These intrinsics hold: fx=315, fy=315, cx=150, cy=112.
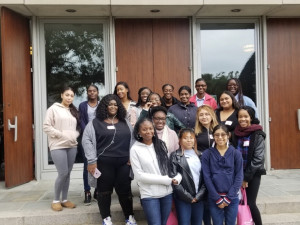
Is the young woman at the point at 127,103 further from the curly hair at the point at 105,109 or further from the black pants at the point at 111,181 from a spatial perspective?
the black pants at the point at 111,181

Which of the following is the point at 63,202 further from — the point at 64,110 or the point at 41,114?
the point at 41,114

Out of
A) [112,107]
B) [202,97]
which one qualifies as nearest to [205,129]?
[112,107]

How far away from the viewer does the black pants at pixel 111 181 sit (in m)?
3.74

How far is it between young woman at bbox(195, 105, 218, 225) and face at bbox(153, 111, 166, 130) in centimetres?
43

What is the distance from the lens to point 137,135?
11.6 ft

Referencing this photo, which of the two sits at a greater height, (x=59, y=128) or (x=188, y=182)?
(x=59, y=128)

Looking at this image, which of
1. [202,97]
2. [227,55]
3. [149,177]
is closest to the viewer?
[149,177]

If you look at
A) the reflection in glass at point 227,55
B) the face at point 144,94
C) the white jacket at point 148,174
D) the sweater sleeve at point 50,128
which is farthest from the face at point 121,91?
the reflection in glass at point 227,55

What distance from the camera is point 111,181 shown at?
12.4 feet

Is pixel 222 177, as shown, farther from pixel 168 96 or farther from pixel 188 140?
pixel 168 96

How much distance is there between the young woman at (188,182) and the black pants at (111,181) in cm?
65

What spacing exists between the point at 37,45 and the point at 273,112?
16.1ft

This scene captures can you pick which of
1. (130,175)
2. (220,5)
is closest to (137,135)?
(130,175)

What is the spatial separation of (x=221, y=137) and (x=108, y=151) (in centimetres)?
132
